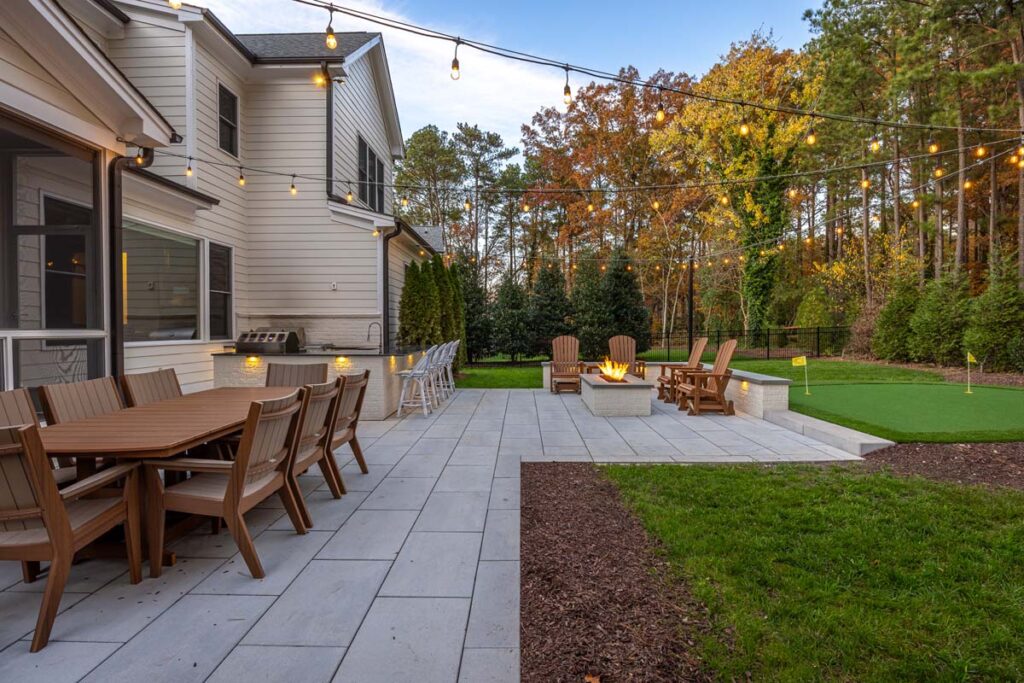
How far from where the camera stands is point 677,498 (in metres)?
3.69

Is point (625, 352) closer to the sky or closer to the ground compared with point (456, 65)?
closer to the ground

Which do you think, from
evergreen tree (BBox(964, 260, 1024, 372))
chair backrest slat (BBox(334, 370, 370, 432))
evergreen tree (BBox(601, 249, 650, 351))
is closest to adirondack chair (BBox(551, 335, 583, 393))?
evergreen tree (BBox(601, 249, 650, 351))

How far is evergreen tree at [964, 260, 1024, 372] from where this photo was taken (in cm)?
1029

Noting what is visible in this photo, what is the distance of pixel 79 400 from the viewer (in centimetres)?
343

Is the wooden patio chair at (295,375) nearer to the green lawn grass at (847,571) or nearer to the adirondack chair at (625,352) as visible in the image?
the green lawn grass at (847,571)

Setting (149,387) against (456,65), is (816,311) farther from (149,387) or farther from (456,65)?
(149,387)

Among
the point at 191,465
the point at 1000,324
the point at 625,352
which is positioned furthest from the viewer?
the point at 1000,324

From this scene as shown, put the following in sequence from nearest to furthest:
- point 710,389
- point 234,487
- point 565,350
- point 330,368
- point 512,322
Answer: point 234,487 → point 330,368 → point 710,389 → point 565,350 → point 512,322

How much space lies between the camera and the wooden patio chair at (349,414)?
392 cm

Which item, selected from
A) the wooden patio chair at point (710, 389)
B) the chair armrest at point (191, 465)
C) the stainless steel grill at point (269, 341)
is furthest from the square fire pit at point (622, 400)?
the chair armrest at point (191, 465)

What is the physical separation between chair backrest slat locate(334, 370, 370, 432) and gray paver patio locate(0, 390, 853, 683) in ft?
1.74

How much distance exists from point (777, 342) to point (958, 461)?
594 inches

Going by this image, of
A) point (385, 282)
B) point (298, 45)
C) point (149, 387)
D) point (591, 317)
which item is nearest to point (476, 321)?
point (591, 317)

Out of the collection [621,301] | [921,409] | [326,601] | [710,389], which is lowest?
[326,601]
